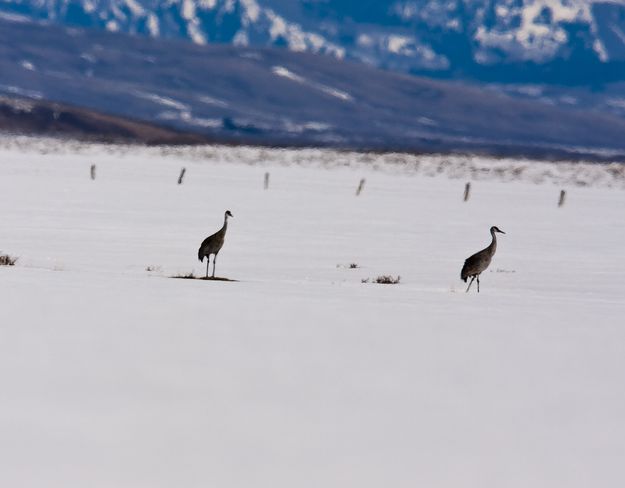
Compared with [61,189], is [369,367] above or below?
above

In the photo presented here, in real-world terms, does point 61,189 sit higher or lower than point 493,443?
lower

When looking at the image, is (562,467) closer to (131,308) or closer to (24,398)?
(24,398)

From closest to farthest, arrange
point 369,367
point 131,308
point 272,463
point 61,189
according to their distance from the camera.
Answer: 1. point 272,463
2. point 369,367
3. point 131,308
4. point 61,189

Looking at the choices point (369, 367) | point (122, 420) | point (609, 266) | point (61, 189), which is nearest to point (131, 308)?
point (369, 367)

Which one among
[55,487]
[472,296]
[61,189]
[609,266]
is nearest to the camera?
[55,487]

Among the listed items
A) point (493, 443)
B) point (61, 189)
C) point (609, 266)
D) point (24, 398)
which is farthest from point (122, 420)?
point (61, 189)

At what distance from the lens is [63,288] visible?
15.3m

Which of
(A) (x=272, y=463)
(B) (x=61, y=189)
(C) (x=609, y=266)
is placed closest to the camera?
(A) (x=272, y=463)

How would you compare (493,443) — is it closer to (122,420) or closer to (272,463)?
(272,463)

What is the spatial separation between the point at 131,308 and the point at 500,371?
355 centimetres

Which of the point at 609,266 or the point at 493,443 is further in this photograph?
the point at 609,266

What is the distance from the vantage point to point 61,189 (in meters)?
44.6

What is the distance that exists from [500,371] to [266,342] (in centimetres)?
185

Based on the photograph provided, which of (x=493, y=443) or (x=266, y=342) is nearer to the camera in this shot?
(x=493, y=443)
